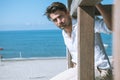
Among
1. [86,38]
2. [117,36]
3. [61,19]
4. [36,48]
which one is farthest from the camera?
[36,48]

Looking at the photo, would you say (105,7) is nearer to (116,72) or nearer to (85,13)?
(85,13)

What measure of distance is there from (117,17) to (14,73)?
6.95m

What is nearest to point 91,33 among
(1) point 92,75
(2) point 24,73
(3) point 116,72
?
(1) point 92,75

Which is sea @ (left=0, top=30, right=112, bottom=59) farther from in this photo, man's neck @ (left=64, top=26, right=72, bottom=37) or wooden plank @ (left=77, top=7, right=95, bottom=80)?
wooden plank @ (left=77, top=7, right=95, bottom=80)

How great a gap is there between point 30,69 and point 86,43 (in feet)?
18.6

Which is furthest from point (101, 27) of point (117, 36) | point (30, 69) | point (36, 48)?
point (36, 48)

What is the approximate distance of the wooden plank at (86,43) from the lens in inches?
96.8

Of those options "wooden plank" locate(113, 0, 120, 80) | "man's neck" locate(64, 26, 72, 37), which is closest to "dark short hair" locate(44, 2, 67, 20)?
"man's neck" locate(64, 26, 72, 37)

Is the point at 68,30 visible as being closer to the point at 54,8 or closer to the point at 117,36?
the point at 54,8

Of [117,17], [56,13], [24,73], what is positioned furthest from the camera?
[24,73]

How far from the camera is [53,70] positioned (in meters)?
7.80

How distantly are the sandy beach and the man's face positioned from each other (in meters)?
4.02

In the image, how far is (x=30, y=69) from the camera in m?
8.10

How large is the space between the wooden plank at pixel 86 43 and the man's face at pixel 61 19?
45 centimetres
